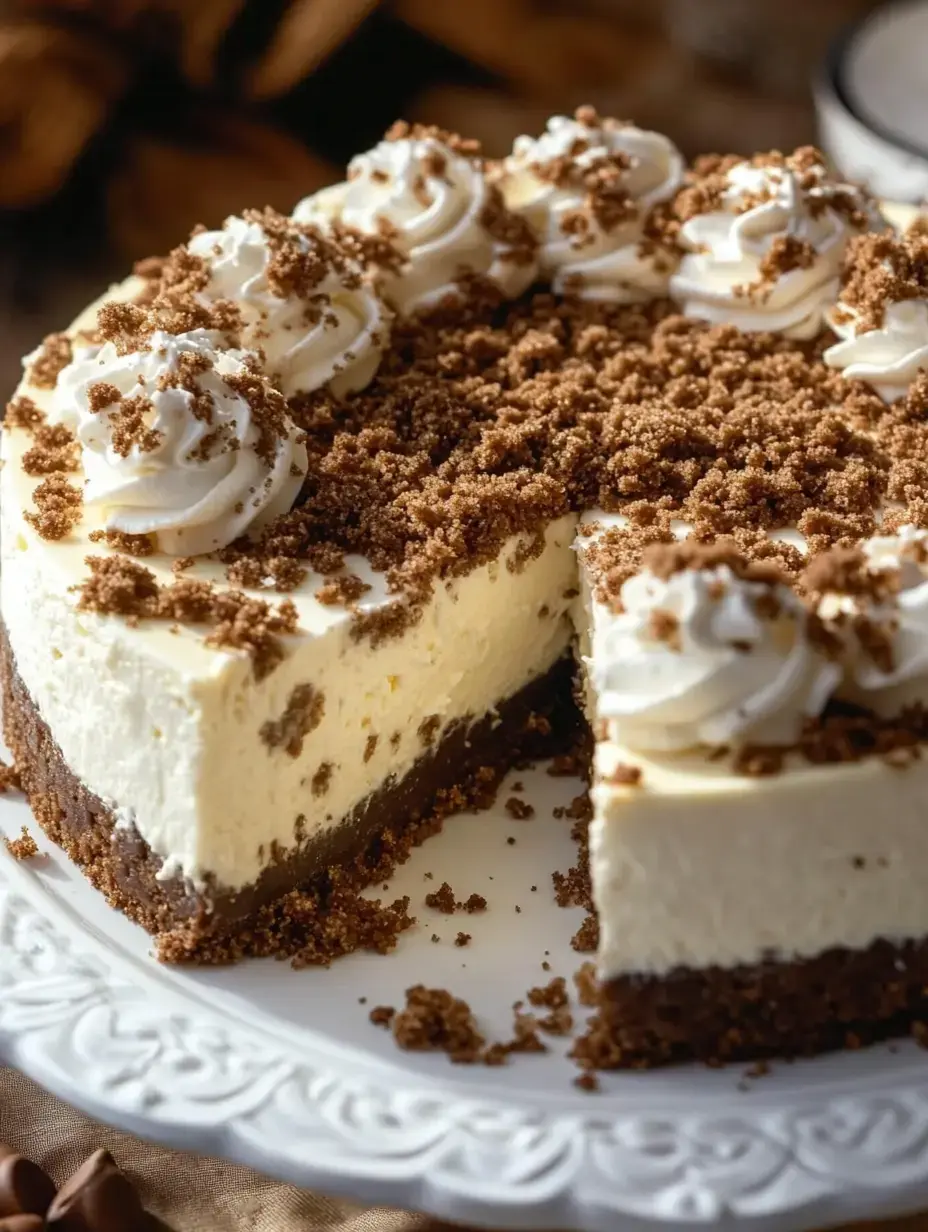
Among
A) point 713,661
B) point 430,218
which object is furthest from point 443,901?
point 430,218

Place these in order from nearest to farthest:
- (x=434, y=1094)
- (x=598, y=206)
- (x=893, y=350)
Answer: (x=434, y=1094), (x=893, y=350), (x=598, y=206)

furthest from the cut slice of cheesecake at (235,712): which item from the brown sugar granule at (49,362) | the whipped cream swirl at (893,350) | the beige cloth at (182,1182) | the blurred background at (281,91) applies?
the blurred background at (281,91)

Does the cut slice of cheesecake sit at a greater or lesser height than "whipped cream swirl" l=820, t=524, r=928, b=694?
lesser

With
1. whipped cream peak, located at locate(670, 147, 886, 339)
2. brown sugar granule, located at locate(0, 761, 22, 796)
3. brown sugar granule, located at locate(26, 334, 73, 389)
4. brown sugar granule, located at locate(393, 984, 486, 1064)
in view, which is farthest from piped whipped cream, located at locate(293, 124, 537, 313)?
brown sugar granule, located at locate(393, 984, 486, 1064)

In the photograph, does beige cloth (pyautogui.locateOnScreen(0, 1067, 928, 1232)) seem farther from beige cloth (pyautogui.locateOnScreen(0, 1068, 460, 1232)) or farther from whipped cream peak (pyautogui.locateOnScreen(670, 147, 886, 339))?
whipped cream peak (pyautogui.locateOnScreen(670, 147, 886, 339))

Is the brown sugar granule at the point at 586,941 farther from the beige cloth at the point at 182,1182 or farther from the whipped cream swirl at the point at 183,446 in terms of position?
the whipped cream swirl at the point at 183,446

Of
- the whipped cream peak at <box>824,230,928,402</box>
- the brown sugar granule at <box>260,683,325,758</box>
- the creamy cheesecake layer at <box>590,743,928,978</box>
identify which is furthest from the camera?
the whipped cream peak at <box>824,230,928,402</box>

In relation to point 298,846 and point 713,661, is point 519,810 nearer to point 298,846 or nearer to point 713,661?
point 298,846
